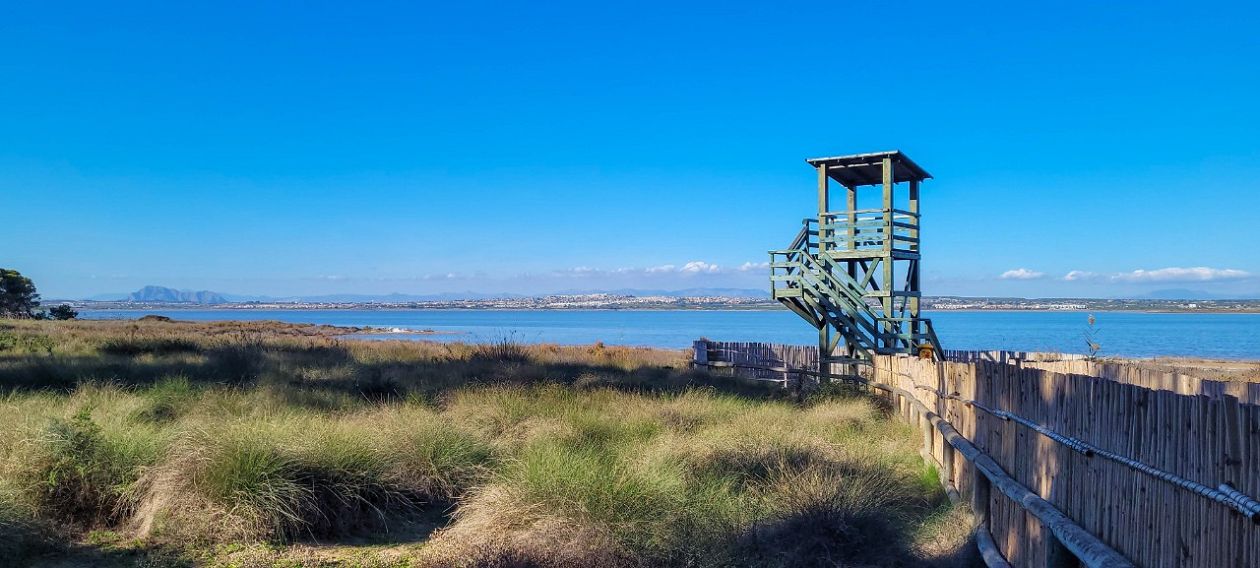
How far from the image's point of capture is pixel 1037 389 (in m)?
5.09

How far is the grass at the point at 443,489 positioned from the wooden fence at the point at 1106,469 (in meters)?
0.79

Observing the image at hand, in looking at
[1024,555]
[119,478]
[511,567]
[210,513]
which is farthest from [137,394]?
[1024,555]

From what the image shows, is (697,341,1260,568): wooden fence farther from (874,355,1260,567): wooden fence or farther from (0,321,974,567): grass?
(0,321,974,567): grass

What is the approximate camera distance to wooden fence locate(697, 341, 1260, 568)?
286 centimetres

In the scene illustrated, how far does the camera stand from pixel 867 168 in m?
18.1

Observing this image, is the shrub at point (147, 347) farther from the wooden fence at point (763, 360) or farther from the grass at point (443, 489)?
the wooden fence at point (763, 360)

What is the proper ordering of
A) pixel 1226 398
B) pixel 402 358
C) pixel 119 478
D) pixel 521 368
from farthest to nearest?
pixel 402 358
pixel 521 368
pixel 119 478
pixel 1226 398

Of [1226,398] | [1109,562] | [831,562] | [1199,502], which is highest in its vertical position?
[1226,398]

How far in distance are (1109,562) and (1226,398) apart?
42.0 inches

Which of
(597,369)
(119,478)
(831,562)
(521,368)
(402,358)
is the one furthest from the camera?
(402,358)

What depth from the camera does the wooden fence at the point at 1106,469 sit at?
286cm

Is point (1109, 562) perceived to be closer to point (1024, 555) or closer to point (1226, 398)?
point (1226, 398)

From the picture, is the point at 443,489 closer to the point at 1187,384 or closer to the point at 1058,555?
the point at 1058,555

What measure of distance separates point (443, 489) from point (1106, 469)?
5.78m
